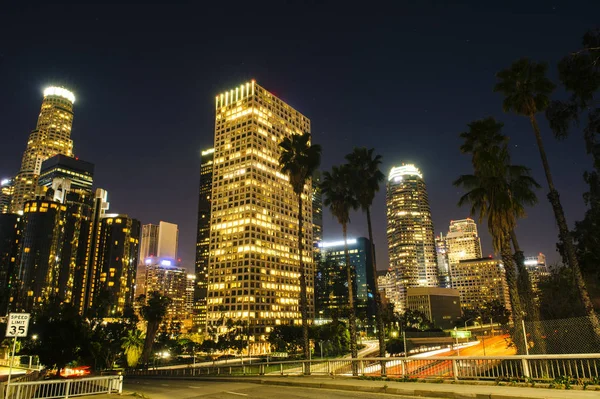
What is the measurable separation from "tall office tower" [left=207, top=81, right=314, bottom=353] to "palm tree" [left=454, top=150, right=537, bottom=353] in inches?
5665

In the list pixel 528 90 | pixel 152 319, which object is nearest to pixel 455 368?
pixel 528 90

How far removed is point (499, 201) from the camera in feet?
92.4

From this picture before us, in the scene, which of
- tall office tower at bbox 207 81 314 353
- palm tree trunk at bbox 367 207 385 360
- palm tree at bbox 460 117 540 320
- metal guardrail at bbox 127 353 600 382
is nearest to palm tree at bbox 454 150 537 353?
palm tree at bbox 460 117 540 320

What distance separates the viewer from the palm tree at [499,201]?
2820 centimetres

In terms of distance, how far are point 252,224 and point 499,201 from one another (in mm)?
153392

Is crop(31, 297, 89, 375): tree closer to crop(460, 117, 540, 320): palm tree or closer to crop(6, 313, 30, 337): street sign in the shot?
crop(6, 313, 30, 337): street sign

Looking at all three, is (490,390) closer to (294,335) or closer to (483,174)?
(483,174)

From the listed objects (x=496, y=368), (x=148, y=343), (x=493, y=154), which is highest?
(x=493, y=154)

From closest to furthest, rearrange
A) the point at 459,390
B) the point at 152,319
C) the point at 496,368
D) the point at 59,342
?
the point at 459,390 → the point at 496,368 → the point at 59,342 → the point at 152,319

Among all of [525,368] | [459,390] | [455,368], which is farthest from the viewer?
[455,368]

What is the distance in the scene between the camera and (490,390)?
1528 centimetres

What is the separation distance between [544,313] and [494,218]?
61.1 ft

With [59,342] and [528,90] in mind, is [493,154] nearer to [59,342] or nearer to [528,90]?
[528,90]

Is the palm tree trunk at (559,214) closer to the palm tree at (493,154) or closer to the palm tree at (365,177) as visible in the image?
the palm tree at (493,154)
